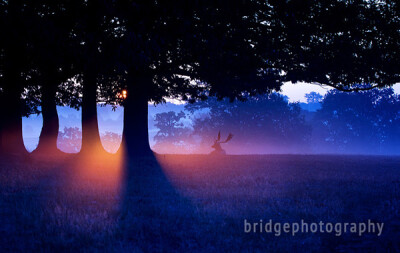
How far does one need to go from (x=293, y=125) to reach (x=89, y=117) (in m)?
50.8

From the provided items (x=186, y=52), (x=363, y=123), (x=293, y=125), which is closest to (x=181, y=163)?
(x=186, y=52)

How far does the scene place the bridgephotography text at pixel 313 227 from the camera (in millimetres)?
5809

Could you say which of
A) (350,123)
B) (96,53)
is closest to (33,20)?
(96,53)

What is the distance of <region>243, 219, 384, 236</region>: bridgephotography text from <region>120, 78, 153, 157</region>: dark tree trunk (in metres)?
12.6

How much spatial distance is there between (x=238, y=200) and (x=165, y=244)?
10.3ft

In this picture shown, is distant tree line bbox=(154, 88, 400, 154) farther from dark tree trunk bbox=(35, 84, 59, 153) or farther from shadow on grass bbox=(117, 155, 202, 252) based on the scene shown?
shadow on grass bbox=(117, 155, 202, 252)

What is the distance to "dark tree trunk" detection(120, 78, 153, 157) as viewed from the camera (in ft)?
59.1

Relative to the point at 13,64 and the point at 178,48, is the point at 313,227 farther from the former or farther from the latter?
the point at 13,64

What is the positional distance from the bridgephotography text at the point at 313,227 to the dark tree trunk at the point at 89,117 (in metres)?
13.1

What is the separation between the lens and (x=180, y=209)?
6.97 m

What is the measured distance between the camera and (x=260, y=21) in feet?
50.2

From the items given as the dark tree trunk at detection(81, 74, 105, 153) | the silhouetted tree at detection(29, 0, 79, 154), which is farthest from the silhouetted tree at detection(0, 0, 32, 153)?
the dark tree trunk at detection(81, 74, 105, 153)

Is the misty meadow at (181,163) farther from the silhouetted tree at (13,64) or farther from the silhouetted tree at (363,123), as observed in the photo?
the silhouetted tree at (363,123)

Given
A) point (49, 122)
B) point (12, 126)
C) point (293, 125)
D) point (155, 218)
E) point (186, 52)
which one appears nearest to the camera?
point (155, 218)
